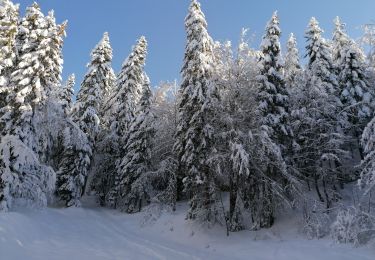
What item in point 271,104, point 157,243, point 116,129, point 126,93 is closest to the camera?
point 157,243

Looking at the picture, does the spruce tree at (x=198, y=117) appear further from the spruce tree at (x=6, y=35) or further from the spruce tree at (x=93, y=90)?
the spruce tree at (x=93, y=90)

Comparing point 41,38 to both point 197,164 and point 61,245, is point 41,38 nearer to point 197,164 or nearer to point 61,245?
point 197,164

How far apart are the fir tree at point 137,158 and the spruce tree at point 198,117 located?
845 centimetres

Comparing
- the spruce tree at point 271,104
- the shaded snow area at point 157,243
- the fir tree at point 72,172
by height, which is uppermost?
the spruce tree at point 271,104

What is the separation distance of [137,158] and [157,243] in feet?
49.3

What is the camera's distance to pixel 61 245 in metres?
16.5

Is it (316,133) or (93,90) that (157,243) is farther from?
(93,90)

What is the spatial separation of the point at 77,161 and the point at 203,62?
16.7 meters

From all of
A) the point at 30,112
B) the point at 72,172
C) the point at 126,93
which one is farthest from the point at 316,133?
the point at 72,172

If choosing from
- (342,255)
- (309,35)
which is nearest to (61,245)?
(342,255)

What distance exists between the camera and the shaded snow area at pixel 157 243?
15188 millimetres

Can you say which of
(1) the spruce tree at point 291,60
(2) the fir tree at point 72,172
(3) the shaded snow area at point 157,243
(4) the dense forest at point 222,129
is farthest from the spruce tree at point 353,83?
(2) the fir tree at point 72,172

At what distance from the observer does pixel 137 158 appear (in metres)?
36.1

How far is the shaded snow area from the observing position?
49.8 feet
